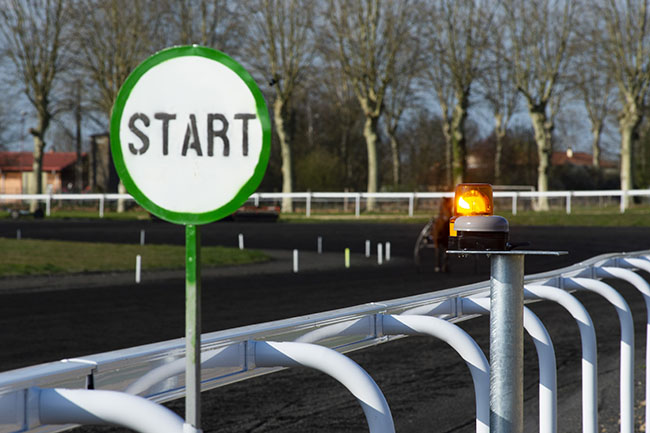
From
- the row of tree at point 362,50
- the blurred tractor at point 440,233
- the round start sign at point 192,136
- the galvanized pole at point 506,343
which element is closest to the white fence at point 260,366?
the galvanized pole at point 506,343

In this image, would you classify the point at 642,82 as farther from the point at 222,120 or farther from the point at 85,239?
the point at 222,120

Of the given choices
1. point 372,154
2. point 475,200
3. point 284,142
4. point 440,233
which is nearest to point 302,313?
point 440,233

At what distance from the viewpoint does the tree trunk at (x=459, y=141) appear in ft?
159

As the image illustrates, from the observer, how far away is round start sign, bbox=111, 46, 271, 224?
1864 millimetres

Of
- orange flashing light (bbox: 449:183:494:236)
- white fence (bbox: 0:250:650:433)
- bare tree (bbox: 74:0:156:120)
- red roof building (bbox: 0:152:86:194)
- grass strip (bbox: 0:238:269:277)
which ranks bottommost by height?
grass strip (bbox: 0:238:269:277)

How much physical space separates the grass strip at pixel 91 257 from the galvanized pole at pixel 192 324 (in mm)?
17115

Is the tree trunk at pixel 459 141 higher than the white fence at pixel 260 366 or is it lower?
higher

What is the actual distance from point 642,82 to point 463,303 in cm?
4851

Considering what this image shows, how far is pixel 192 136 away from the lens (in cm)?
188

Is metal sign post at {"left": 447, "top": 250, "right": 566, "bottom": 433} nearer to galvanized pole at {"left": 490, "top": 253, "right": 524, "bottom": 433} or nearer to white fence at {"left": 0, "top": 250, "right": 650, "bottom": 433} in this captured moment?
galvanized pole at {"left": 490, "top": 253, "right": 524, "bottom": 433}

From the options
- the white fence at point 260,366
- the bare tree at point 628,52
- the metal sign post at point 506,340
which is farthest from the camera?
the bare tree at point 628,52

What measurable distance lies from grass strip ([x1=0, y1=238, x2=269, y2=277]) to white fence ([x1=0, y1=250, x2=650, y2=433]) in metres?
15.8

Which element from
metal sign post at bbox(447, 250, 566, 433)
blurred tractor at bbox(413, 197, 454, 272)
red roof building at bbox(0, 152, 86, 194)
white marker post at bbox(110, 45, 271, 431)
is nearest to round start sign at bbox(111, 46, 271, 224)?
white marker post at bbox(110, 45, 271, 431)

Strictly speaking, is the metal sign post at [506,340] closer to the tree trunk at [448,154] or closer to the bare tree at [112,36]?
the bare tree at [112,36]
